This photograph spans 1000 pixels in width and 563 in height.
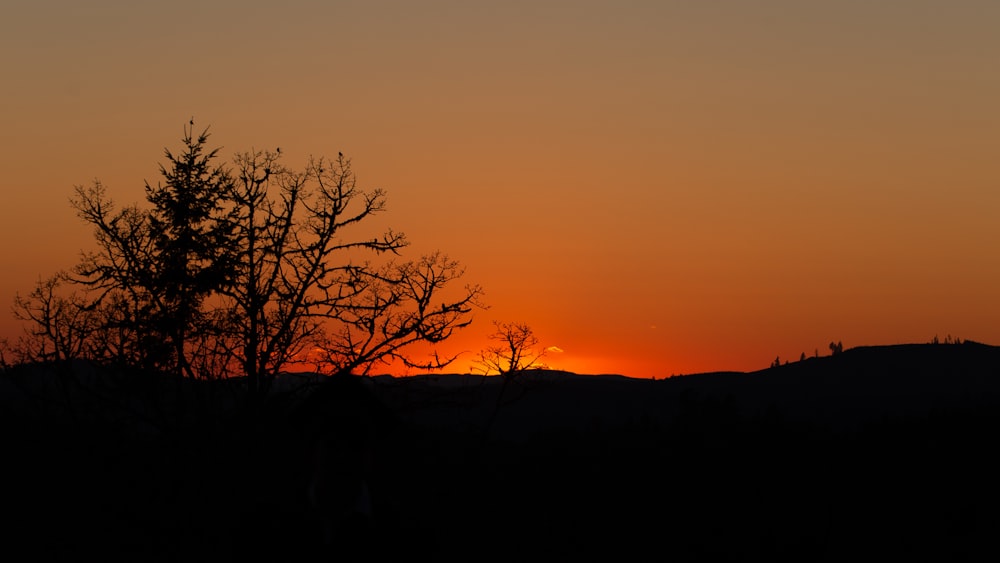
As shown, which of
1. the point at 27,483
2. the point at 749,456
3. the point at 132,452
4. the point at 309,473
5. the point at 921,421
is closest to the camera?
the point at 309,473

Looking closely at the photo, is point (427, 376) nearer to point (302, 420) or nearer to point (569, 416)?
point (302, 420)

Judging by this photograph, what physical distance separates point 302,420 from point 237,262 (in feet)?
85.6

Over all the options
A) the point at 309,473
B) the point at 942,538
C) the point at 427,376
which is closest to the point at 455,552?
the point at 427,376

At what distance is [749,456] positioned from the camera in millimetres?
60531

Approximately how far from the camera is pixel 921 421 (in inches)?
2717

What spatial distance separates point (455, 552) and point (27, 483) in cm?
1709

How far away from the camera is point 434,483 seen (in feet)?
147

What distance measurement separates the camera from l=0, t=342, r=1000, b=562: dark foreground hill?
7.87m

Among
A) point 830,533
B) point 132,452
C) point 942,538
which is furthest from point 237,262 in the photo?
point 942,538

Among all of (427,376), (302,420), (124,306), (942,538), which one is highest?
(124,306)

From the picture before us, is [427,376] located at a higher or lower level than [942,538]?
higher

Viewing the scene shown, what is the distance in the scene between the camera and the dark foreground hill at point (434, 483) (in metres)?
7.87

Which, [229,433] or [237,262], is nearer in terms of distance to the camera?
[229,433]

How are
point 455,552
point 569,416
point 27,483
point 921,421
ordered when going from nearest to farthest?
point 455,552
point 27,483
point 921,421
point 569,416
